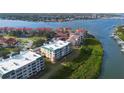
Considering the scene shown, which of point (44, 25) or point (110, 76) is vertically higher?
point (44, 25)

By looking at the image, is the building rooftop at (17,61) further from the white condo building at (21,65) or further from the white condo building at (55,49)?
the white condo building at (55,49)

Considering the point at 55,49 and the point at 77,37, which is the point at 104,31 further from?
the point at 55,49

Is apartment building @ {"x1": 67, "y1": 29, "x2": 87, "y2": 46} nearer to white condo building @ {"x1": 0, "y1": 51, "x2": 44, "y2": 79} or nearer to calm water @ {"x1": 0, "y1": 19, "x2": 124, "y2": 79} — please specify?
calm water @ {"x1": 0, "y1": 19, "x2": 124, "y2": 79}

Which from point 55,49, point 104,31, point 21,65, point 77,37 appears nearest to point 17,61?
point 21,65
